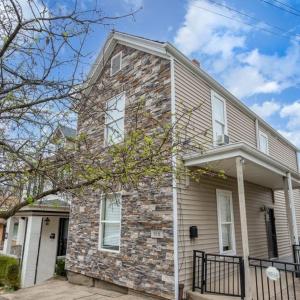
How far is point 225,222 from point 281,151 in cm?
763

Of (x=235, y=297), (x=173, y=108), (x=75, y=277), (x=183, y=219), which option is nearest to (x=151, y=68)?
(x=173, y=108)

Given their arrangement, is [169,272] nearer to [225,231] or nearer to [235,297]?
[235,297]

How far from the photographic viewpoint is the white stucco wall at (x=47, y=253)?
37.0 feet

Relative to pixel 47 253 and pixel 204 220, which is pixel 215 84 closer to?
pixel 204 220

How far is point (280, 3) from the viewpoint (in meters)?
7.52

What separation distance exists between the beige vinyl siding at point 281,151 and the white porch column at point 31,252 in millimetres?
10046

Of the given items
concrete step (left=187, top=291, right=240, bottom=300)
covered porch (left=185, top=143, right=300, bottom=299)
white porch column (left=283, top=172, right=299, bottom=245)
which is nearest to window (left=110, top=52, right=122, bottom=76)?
covered porch (left=185, top=143, right=300, bottom=299)

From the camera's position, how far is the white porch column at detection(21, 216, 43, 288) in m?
10.8

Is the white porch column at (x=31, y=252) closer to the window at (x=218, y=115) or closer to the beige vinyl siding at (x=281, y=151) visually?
the window at (x=218, y=115)

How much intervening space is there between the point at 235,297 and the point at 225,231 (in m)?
2.46

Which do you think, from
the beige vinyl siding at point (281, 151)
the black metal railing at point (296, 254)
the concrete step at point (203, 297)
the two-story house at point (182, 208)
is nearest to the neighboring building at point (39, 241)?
the two-story house at point (182, 208)

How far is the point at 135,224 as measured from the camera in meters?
7.26

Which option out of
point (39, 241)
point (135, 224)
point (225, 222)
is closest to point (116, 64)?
point (135, 224)

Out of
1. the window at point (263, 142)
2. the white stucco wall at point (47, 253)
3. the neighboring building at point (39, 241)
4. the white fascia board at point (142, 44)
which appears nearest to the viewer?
the white fascia board at point (142, 44)
